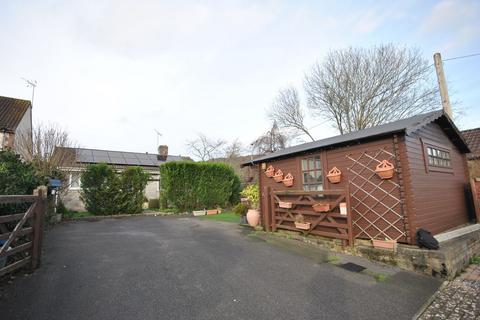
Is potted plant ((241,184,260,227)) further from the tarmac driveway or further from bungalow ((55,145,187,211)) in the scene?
bungalow ((55,145,187,211))

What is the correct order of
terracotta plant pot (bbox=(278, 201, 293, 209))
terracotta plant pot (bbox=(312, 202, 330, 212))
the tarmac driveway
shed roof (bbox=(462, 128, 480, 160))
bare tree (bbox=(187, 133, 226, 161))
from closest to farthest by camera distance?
the tarmac driveway < terracotta plant pot (bbox=(312, 202, 330, 212)) < terracotta plant pot (bbox=(278, 201, 293, 209)) < shed roof (bbox=(462, 128, 480, 160)) < bare tree (bbox=(187, 133, 226, 161))

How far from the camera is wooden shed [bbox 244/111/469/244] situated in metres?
5.09

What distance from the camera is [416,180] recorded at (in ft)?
17.2

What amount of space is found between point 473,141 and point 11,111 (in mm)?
25378

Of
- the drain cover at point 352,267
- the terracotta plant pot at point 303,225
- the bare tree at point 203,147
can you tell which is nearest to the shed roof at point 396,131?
the terracotta plant pot at point 303,225

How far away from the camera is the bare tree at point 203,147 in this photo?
2714 centimetres

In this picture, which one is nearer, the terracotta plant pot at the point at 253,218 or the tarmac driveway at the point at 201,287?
the tarmac driveway at the point at 201,287

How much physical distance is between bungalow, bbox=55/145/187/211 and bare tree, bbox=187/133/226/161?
4275 millimetres

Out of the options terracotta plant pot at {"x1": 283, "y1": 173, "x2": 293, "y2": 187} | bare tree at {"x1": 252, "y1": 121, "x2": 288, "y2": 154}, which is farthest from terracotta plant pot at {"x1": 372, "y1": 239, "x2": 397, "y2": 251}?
bare tree at {"x1": 252, "y1": 121, "x2": 288, "y2": 154}

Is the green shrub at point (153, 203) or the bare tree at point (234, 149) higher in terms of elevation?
the bare tree at point (234, 149)

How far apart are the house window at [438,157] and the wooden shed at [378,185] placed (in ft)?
0.11

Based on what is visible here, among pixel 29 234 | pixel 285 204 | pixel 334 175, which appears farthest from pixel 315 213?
pixel 29 234

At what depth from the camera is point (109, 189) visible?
11.9 m

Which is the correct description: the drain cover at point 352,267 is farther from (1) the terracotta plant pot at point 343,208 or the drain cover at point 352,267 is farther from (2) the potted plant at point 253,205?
(2) the potted plant at point 253,205
